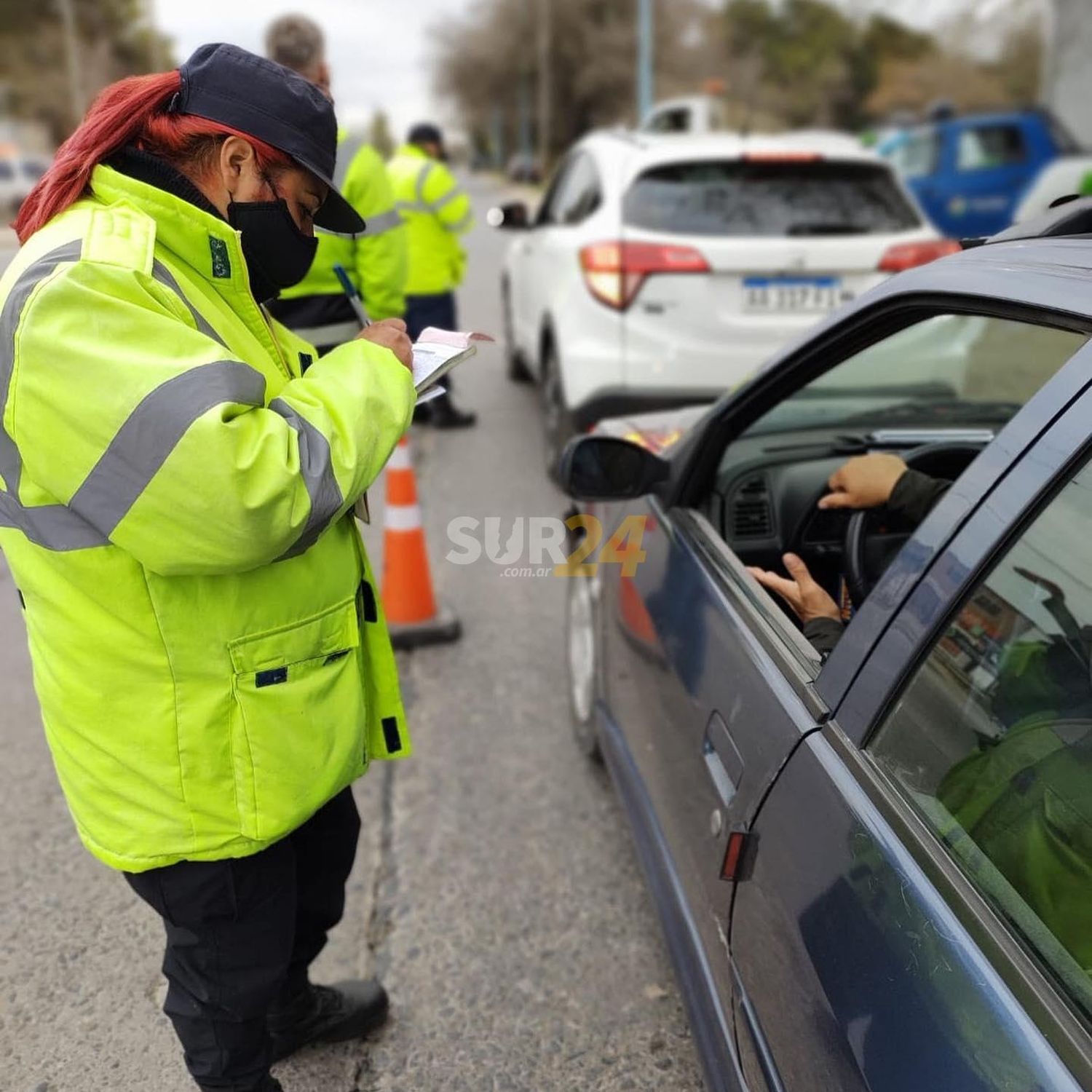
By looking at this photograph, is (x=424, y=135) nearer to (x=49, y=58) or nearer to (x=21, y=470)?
(x=21, y=470)

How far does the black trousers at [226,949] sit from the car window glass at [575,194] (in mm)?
4050

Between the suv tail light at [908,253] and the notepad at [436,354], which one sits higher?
the notepad at [436,354]

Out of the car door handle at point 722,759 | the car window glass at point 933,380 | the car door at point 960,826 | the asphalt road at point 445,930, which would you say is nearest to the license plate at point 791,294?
the car window glass at point 933,380

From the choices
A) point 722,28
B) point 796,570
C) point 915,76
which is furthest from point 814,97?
point 796,570

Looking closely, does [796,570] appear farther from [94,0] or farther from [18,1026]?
[94,0]

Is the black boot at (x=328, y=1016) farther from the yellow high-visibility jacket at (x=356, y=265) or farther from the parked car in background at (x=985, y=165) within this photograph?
the parked car in background at (x=985, y=165)

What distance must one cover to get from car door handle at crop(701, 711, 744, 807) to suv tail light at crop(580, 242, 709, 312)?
3203 mm

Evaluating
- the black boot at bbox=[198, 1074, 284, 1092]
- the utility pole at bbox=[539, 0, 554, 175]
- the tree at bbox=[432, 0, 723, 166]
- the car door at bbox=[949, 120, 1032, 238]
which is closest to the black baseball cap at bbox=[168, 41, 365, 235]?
the black boot at bbox=[198, 1074, 284, 1092]

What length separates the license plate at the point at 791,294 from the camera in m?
4.69

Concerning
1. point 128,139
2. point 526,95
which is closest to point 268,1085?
point 128,139

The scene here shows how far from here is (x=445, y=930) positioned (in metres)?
2.50

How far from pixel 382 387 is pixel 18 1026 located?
1.74 meters

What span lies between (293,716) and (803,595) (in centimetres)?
108

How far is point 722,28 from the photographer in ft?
166
